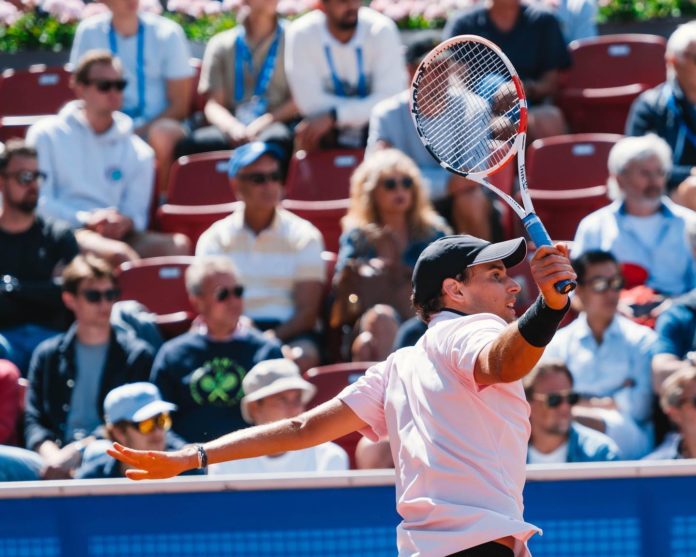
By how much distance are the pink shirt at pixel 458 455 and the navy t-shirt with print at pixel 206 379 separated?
113 inches

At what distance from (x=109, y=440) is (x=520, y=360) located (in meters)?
3.12

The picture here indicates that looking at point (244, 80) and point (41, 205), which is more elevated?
point (244, 80)

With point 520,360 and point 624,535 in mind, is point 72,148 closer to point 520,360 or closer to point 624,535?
point 624,535

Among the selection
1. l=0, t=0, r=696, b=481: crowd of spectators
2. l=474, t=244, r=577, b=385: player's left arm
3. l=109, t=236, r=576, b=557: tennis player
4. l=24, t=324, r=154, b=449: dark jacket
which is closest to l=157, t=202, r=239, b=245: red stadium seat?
l=0, t=0, r=696, b=481: crowd of spectators

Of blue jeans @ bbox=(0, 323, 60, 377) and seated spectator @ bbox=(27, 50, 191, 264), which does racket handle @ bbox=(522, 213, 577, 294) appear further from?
seated spectator @ bbox=(27, 50, 191, 264)

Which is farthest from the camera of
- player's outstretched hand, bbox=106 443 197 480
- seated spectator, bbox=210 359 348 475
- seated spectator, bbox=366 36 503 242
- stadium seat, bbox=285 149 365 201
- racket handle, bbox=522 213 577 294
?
stadium seat, bbox=285 149 365 201

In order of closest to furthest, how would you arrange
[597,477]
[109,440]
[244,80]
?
[597,477]
[109,440]
[244,80]

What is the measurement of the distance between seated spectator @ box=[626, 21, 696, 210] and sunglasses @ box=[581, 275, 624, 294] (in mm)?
1287

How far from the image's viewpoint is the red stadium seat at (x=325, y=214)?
7902 millimetres

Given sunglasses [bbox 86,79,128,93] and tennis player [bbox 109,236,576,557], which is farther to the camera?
sunglasses [bbox 86,79,128,93]

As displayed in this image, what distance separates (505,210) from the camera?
25.1ft

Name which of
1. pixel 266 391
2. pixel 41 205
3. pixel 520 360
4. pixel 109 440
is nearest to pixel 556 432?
pixel 266 391

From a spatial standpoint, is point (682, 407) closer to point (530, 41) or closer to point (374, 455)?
point (374, 455)

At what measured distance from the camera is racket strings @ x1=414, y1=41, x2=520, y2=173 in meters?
4.00
